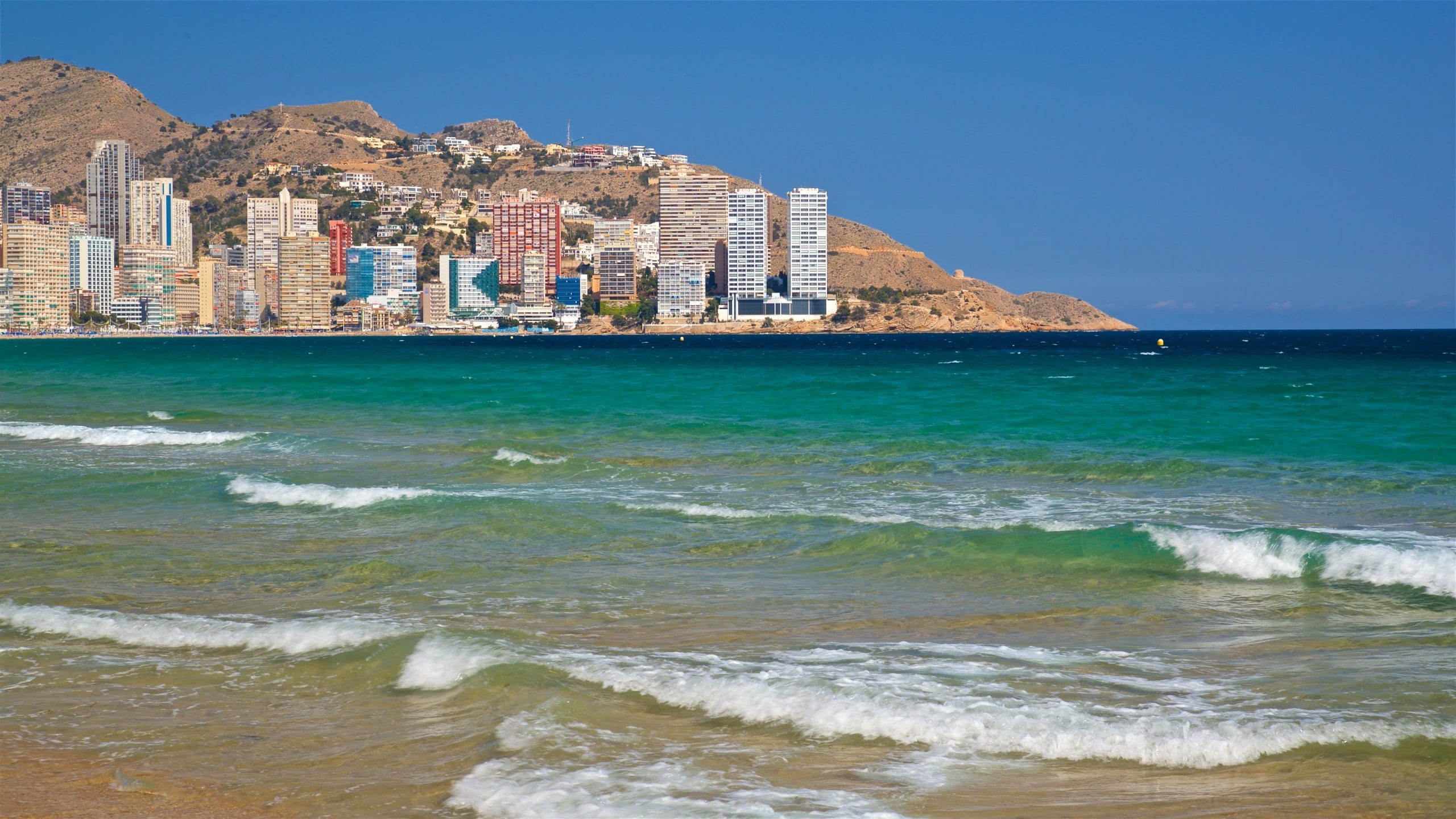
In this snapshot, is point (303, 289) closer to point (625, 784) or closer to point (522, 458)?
point (522, 458)

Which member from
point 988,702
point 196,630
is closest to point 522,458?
point 196,630

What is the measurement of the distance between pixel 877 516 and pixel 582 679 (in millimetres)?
6017

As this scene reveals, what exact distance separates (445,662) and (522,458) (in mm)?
11034

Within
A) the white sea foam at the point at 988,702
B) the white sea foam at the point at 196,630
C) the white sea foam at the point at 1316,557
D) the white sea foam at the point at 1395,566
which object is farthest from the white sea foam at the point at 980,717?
the white sea foam at the point at 1316,557

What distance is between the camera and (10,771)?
5.52 m

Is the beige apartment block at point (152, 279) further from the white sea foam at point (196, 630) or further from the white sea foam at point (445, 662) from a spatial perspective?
the white sea foam at point (445, 662)

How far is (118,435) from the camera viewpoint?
21.7m

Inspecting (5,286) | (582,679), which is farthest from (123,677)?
(5,286)

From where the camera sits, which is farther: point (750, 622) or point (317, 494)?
point (317, 494)

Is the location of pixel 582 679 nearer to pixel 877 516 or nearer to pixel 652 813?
pixel 652 813

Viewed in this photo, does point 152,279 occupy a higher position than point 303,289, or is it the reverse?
point 152,279

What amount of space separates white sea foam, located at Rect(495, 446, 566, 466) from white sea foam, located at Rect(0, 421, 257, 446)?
5955 millimetres

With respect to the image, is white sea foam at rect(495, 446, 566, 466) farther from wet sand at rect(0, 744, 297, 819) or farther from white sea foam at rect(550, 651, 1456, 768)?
wet sand at rect(0, 744, 297, 819)

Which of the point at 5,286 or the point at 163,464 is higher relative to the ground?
the point at 5,286
